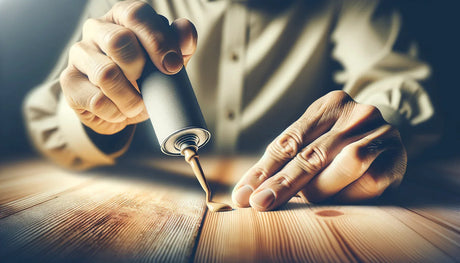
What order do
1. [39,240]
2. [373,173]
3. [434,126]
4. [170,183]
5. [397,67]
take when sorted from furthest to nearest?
[397,67]
[434,126]
[170,183]
[373,173]
[39,240]

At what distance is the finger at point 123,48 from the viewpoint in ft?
1.91

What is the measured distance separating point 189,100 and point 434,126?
0.80m

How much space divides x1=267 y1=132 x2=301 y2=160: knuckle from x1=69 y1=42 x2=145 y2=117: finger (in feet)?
1.04

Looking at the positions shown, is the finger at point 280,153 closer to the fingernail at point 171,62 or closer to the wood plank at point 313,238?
the wood plank at point 313,238

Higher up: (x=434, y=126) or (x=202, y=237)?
(x=434, y=126)

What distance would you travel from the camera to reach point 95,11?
120cm

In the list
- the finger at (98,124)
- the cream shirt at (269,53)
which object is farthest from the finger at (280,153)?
the cream shirt at (269,53)

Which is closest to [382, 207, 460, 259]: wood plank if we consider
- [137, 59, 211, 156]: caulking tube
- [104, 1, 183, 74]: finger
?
[137, 59, 211, 156]: caulking tube

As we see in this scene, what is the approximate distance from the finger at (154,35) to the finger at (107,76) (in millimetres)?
84

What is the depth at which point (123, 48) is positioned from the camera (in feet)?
1.92

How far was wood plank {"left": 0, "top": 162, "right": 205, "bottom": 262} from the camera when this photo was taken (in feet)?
1.24

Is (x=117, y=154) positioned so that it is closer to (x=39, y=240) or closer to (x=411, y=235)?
(x=39, y=240)

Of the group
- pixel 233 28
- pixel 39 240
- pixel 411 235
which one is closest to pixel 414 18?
pixel 233 28

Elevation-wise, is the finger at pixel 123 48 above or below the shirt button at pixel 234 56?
below
